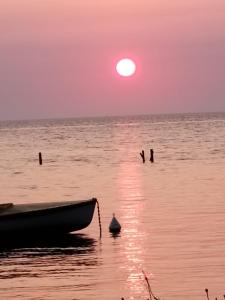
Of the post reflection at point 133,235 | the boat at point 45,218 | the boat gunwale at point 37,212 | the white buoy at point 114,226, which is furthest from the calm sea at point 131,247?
the boat gunwale at point 37,212

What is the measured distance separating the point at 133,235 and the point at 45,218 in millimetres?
3830

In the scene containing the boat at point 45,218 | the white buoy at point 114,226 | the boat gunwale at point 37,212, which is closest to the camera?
the boat gunwale at point 37,212

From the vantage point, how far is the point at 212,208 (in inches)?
1909

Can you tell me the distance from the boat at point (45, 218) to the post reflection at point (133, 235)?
204cm

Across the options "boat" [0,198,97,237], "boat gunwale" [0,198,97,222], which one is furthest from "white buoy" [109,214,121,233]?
"boat gunwale" [0,198,97,222]

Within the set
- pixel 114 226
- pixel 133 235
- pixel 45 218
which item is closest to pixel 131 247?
pixel 133 235

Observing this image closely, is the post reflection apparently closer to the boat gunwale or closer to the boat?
the boat

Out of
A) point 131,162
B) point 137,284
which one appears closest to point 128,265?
point 137,284

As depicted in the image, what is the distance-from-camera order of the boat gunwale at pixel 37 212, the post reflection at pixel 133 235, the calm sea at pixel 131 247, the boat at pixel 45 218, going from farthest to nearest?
the boat at pixel 45 218
the boat gunwale at pixel 37 212
the post reflection at pixel 133 235
the calm sea at pixel 131 247

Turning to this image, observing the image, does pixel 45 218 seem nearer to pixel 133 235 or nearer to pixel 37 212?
pixel 37 212

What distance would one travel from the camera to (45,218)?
39.1 meters

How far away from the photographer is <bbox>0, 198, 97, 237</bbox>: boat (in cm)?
3872

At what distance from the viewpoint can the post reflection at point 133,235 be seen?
3003cm

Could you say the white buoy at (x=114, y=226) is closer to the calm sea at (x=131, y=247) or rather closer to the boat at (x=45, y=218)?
the calm sea at (x=131, y=247)
